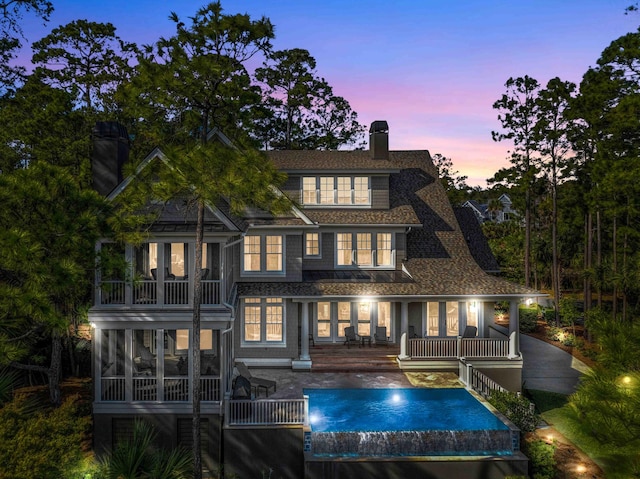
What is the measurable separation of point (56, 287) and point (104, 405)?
18.8 feet

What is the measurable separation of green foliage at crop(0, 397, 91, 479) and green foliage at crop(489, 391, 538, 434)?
493 inches

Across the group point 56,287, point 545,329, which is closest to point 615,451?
point 56,287

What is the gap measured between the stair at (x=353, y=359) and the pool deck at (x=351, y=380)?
0.25 metres

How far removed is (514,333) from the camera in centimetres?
1952

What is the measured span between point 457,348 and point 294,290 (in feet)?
23.6

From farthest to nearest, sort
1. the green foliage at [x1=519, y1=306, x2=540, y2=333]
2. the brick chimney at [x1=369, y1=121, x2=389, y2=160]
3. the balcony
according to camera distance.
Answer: the green foliage at [x1=519, y1=306, x2=540, y2=333] → the brick chimney at [x1=369, y1=121, x2=389, y2=160] → the balcony

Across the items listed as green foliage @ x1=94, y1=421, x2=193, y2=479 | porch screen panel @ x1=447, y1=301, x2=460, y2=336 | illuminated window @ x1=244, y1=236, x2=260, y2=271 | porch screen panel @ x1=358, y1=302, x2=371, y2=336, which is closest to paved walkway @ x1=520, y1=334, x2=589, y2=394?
porch screen panel @ x1=447, y1=301, x2=460, y2=336

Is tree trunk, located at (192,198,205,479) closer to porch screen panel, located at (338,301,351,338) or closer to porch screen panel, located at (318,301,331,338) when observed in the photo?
porch screen panel, located at (318,301,331,338)

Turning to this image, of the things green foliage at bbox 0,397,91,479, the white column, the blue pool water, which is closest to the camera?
green foliage at bbox 0,397,91,479

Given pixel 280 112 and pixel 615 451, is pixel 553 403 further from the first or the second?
pixel 280 112

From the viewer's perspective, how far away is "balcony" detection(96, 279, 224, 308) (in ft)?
50.8

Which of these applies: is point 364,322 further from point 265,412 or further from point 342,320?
point 265,412

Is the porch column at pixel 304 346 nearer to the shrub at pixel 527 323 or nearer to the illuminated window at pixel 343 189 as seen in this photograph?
the illuminated window at pixel 343 189

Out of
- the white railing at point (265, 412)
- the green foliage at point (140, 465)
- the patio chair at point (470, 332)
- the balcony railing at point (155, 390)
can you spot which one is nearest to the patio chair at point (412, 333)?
the patio chair at point (470, 332)
